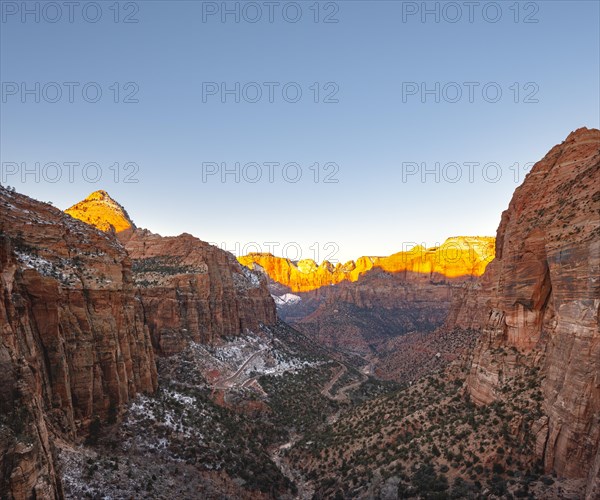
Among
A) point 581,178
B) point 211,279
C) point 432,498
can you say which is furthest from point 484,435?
point 211,279

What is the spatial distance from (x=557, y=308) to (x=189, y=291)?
6087cm

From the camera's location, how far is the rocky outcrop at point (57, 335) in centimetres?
1872

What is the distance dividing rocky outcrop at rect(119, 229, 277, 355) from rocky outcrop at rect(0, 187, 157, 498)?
1983 cm

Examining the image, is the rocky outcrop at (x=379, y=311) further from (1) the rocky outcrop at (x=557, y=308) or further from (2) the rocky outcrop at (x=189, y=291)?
(1) the rocky outcrop at (x=557, y=308)

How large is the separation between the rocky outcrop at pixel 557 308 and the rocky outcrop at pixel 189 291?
156ft

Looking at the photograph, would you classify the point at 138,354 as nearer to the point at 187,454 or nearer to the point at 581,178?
the point at 187,454

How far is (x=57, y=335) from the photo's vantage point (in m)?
31.4

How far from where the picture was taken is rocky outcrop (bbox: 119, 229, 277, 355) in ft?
221

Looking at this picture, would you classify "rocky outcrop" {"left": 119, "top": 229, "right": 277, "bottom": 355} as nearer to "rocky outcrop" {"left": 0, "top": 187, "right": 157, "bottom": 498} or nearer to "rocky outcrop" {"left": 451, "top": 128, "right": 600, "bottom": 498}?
"rocky outcrop" {"left": 0, "top": 187, "right": 157, "bottom": 498}

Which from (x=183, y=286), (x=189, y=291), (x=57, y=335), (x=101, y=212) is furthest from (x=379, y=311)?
(x=57, y=335)

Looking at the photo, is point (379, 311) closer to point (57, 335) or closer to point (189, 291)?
point (189, 291)

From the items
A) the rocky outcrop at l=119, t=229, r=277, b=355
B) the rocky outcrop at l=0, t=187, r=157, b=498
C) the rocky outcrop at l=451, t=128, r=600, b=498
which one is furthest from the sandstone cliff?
the rocky outcrop at l=451, t=128, r=600, b=498

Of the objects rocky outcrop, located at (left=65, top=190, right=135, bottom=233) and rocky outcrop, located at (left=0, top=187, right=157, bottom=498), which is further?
rocky outcrop, located at (left=65, top=190, right=135, bottom=233)

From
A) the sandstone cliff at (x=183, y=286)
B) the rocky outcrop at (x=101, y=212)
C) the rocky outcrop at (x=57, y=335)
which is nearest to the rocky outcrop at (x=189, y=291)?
Answer: the sandstone cliff at (x=183, y=286)
